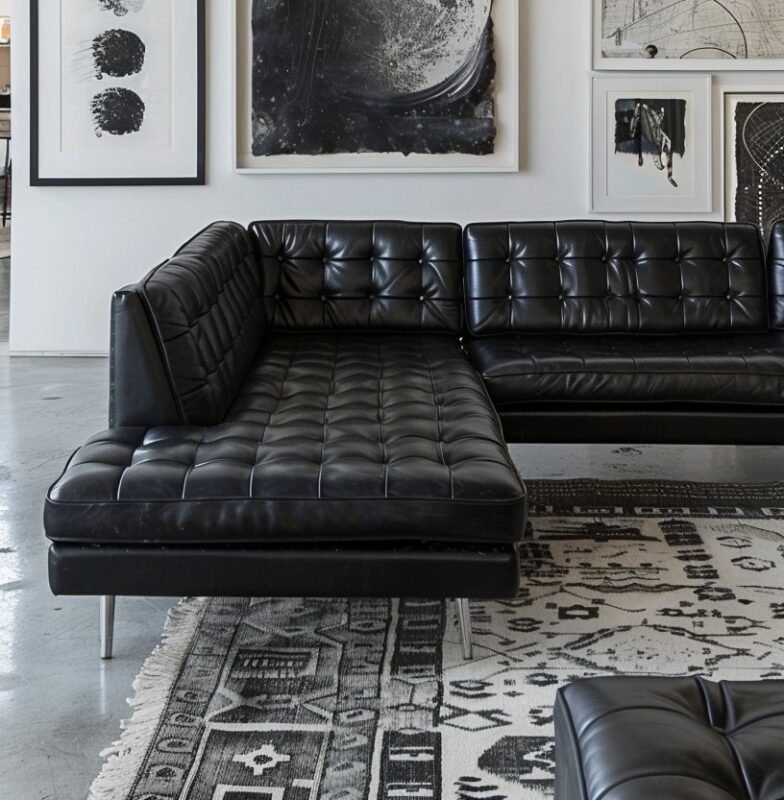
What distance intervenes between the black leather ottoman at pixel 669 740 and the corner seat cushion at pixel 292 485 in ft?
2.67

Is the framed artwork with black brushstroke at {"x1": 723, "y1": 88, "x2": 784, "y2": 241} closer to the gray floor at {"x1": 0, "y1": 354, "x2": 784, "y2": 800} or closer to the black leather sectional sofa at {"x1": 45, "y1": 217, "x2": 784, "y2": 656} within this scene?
the black leather sectional sofa at {"x1": 45, "y1": 217, "x2": 784, "y2": 656}

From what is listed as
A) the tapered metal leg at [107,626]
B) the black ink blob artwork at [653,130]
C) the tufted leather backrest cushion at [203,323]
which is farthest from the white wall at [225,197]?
the tapered metal leg at [107,626]

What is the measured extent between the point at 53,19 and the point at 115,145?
2.19ft

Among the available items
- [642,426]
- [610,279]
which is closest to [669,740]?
[642,426]

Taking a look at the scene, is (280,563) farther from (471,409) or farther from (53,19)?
(53,19)

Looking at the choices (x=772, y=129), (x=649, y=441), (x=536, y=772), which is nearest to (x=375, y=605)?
(x=536, y=772)

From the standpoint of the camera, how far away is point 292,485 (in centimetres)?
245

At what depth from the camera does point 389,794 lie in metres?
1.99

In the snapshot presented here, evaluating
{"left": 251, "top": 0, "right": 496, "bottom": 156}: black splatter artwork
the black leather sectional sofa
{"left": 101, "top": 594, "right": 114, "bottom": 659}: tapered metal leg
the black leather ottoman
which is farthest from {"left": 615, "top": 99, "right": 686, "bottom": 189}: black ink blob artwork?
the black leather ottoman

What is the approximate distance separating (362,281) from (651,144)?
7.55 feet

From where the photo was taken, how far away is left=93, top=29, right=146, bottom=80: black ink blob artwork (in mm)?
5828

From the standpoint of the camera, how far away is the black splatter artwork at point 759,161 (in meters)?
5.86

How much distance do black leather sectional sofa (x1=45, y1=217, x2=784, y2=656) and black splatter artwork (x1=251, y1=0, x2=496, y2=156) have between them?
1.70 metres

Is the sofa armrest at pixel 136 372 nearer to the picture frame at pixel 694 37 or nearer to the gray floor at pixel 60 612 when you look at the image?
the gray floor at pixel 60 612
